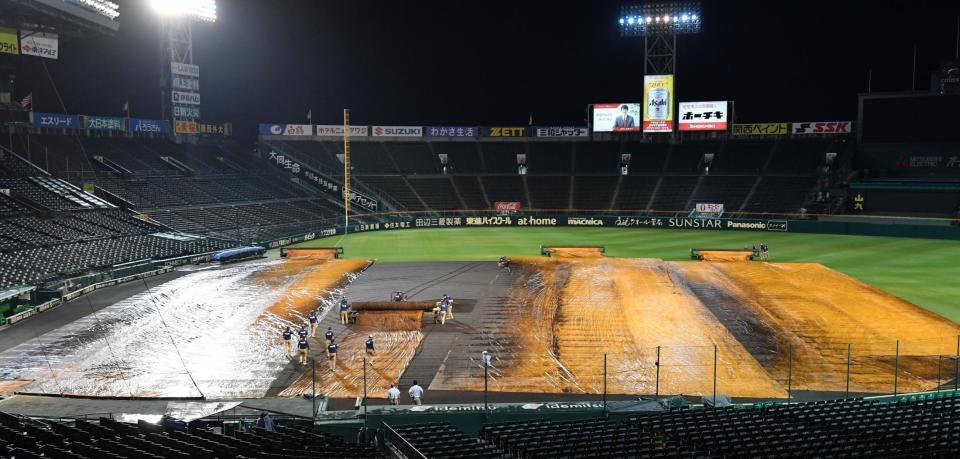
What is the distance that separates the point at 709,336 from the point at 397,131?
2548 inches

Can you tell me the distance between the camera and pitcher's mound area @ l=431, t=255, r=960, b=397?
20703mm

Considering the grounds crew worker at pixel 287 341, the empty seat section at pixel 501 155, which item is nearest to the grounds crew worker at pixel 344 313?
the grounds crew worker at pixel 287 341

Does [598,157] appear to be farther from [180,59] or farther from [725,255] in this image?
[180,59]

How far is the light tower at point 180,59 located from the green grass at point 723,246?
21.1m

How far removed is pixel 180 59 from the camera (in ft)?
215

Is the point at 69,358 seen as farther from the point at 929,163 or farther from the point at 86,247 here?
the point at 929,163

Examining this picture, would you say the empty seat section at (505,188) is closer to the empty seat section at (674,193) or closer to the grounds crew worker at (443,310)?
the empty seat section at (674,193)

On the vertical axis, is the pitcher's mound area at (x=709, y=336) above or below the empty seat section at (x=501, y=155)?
below

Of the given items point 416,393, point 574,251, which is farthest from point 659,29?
point 416,393

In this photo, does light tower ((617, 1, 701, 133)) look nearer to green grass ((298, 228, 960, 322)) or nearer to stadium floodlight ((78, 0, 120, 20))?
green grass ((298, 228, 960, 322))

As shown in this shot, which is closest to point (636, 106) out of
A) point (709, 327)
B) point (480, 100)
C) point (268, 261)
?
point (480, 100)

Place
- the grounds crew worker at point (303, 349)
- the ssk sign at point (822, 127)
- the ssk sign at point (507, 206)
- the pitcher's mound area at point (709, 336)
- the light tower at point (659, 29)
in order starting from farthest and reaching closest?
the ssk sign at point (507, 206)
the ssk sign at point (822, 127)
the light tower at point (659, 29)
the grounds crew worker at point (303, 349)
the pitcher's mound area at point (709, 336)

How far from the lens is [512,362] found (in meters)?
22.7

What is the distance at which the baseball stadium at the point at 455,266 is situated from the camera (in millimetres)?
15719
